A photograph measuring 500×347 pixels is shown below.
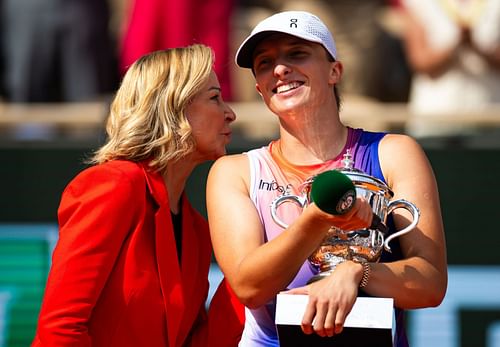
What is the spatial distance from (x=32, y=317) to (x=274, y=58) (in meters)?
2.67

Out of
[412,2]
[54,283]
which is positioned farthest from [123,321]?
[412,2]

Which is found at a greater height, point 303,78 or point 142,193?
point 303,78

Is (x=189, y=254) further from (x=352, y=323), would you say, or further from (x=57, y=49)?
(x=57, y=49)

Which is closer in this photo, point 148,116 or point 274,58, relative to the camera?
point 274,58

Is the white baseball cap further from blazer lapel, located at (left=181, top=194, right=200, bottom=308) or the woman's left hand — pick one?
blazer lapel, located at (left=181, top=194, right=200, bottom=308)

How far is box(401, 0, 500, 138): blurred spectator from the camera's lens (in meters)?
5.75

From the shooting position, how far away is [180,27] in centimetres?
573

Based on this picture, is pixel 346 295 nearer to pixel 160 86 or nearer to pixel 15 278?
pixel 160 86

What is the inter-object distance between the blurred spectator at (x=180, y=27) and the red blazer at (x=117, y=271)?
2.37 meters

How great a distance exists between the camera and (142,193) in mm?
3359

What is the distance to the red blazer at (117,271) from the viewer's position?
3.20 metres

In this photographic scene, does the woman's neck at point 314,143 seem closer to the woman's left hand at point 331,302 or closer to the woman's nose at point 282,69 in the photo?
the woman's nose at point 282,69

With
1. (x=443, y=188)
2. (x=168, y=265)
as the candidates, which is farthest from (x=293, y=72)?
(x=443, y=188)

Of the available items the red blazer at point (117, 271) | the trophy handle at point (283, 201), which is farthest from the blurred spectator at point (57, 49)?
the trophy handle at point (283, 201)
